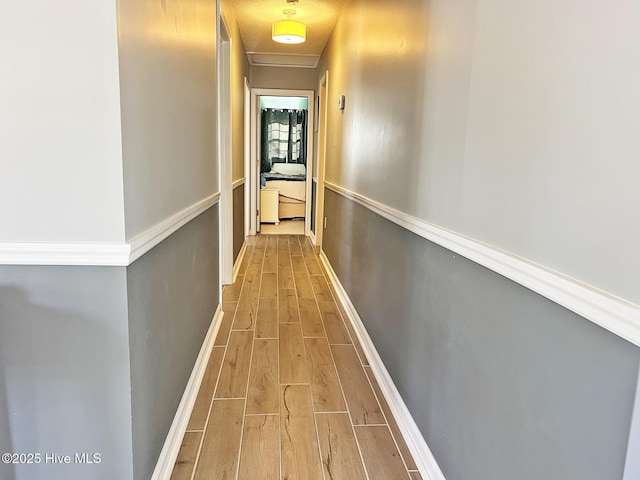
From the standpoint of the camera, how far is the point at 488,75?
3.91ft

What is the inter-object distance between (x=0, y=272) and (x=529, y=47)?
4.38 ft

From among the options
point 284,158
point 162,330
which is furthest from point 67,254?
point 284,158

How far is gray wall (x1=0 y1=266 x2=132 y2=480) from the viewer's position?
1174 millimetres

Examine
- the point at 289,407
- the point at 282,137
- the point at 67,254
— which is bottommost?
the point at 289,407

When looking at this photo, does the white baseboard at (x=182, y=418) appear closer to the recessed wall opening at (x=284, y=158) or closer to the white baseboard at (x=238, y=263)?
the white baseboard at (x=238, y=263)

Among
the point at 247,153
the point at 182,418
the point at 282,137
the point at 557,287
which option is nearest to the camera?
the point at 557,287

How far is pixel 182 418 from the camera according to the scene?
72.9 inches

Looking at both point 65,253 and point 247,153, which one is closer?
point 65,253

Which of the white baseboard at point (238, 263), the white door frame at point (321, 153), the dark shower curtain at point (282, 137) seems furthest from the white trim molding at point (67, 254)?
the dark shower curtain at point (282, 137)

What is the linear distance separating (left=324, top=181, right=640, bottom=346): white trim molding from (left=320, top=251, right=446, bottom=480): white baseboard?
2.44ft

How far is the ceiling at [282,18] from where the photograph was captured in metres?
3.75

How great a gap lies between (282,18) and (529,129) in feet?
11.9

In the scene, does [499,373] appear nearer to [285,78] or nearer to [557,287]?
[557,287]

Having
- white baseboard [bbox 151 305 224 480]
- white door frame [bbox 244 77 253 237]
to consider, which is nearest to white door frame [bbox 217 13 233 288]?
white baseboard [bbox 151 305 224 480]
